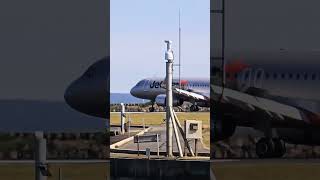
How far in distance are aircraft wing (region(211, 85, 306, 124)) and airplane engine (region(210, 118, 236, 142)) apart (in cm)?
27

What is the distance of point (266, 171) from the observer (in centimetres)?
962

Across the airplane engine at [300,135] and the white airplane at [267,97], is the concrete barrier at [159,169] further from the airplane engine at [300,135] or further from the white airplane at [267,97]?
the airplane engine at [300,135]

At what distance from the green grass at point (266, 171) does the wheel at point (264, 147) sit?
0.16 m

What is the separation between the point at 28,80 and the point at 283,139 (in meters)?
4.11

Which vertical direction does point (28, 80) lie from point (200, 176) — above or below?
above

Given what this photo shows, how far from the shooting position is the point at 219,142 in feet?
32.3

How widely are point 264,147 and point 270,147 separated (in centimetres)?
12

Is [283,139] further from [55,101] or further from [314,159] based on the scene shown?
→ [55,101]

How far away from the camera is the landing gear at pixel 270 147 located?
9.83 metres

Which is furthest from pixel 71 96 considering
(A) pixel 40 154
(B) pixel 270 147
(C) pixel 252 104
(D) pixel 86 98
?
(A) pixel 40 154

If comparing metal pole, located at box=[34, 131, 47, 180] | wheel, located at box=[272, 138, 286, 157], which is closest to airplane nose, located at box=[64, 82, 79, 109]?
wheel, located at box=[272, 138, 286, 157]

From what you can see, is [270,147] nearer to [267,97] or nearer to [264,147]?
[264,147]

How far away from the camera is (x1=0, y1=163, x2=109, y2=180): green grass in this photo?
28.9ft

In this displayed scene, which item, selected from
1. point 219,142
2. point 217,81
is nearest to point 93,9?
point 217,81
